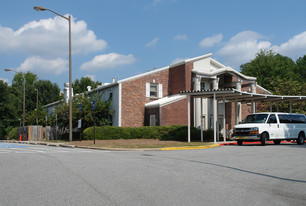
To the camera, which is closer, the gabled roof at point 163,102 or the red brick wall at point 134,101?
the gabled roof at point 163,102

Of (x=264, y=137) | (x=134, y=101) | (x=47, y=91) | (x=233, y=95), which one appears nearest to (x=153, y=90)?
(x=134, y=101)

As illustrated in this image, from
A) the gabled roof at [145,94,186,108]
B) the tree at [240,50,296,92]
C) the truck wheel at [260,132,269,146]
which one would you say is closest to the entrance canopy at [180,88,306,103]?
the truck wheel at [260,132,269,146]

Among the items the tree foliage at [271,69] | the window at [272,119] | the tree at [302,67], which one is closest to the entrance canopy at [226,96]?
the window at [272,119]

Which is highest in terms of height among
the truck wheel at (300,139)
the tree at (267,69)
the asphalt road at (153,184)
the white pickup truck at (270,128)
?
the tree at (267,69)

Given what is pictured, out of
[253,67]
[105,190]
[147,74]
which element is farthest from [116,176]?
[253,67]

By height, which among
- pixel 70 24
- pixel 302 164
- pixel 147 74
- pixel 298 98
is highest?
pixel 70 24

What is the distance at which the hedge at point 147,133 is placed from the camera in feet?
83.6

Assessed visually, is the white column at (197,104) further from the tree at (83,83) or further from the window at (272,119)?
the tree at (83,83)

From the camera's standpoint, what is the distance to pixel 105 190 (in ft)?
21.8

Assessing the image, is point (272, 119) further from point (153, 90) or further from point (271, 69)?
point (271, 69)

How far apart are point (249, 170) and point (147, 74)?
22274 millimetres

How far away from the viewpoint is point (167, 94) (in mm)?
32438

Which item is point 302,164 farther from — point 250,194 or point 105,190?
point 105,190

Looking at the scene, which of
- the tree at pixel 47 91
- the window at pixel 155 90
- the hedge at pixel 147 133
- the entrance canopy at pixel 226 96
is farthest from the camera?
the tree at pixel 47 91
